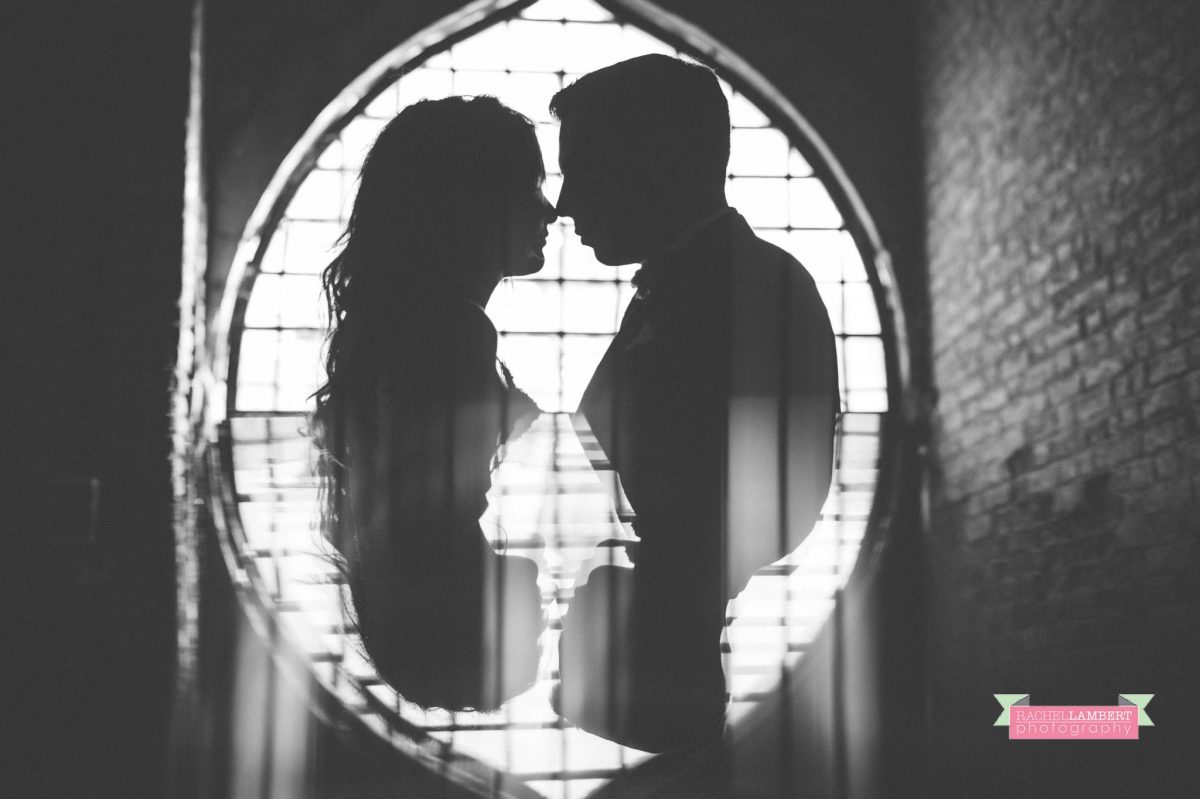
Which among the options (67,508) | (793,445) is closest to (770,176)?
(67,508)

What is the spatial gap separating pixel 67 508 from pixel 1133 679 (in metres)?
2.17

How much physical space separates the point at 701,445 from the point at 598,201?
0.16 meters

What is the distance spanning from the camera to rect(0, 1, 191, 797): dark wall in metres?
1.69

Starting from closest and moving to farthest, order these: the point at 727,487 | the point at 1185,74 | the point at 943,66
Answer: the point at 727,487 < the point at 1185,74 < the point at 943,66

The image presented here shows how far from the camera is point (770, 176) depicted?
318 centimetres

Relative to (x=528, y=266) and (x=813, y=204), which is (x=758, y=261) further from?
(x=813, y=204)

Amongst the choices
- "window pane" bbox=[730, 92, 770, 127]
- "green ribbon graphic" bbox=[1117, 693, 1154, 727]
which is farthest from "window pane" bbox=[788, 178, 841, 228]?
"green ribbon graphic" bbox=[1117, 693, 1154, 727]

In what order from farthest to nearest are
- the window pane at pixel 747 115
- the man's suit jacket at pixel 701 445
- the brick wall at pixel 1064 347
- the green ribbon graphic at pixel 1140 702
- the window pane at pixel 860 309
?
the window pane at pixel 860 309 < the window pane at pixel 747 115 < the brick wall at pixel 1064 347 < the green ribbon graphic at pixel 1140 702 < the man's suit jacket at pixel 701 445

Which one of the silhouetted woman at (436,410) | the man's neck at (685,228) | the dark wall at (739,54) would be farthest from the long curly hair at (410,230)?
the dark wall at (739,54)

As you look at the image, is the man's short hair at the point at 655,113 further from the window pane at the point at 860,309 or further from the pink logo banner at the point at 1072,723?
the window pane at the point at 860,309

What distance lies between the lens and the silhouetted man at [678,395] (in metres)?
0.62

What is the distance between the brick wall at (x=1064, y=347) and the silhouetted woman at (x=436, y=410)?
1768 mm

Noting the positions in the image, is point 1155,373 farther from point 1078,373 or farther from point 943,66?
point 943,66

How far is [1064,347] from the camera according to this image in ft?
8.82
